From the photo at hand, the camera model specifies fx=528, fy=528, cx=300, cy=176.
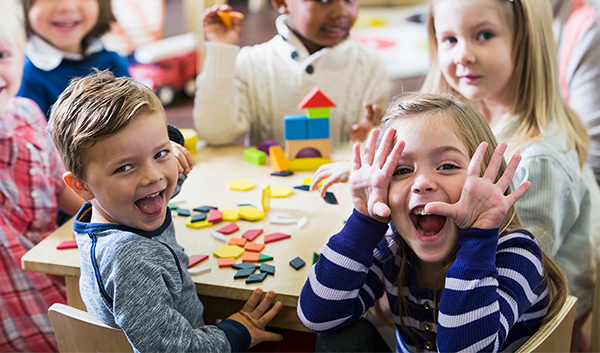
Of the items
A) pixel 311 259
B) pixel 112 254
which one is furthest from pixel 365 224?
pixel 112 254

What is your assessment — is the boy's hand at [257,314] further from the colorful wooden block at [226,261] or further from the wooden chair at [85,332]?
the wooden chair at [85,332]

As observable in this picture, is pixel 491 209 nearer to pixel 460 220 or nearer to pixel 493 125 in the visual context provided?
pixel 460 220

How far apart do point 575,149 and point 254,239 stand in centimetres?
79

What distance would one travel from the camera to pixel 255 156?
1436 millimetres

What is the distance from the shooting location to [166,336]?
80 centimetres

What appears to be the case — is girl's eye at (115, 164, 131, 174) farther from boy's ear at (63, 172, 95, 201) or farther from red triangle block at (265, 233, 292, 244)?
red triangle block at (265, 233, 292, 244)

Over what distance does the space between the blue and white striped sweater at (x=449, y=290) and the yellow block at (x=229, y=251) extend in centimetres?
17

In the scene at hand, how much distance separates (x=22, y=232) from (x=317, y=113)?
0.81 m

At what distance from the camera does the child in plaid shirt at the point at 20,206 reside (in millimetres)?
1278

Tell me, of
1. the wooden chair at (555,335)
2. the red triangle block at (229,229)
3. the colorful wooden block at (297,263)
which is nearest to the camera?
the wooden chair at (555,335)

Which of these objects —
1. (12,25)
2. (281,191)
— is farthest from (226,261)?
(12,25)

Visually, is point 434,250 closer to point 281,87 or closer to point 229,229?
point 229,229

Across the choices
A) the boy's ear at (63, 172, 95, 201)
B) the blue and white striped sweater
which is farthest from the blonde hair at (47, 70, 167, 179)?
the blue and white striped sweater

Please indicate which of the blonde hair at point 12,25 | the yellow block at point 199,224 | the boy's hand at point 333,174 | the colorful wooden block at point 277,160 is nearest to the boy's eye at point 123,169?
the yellow block at point 199,224
